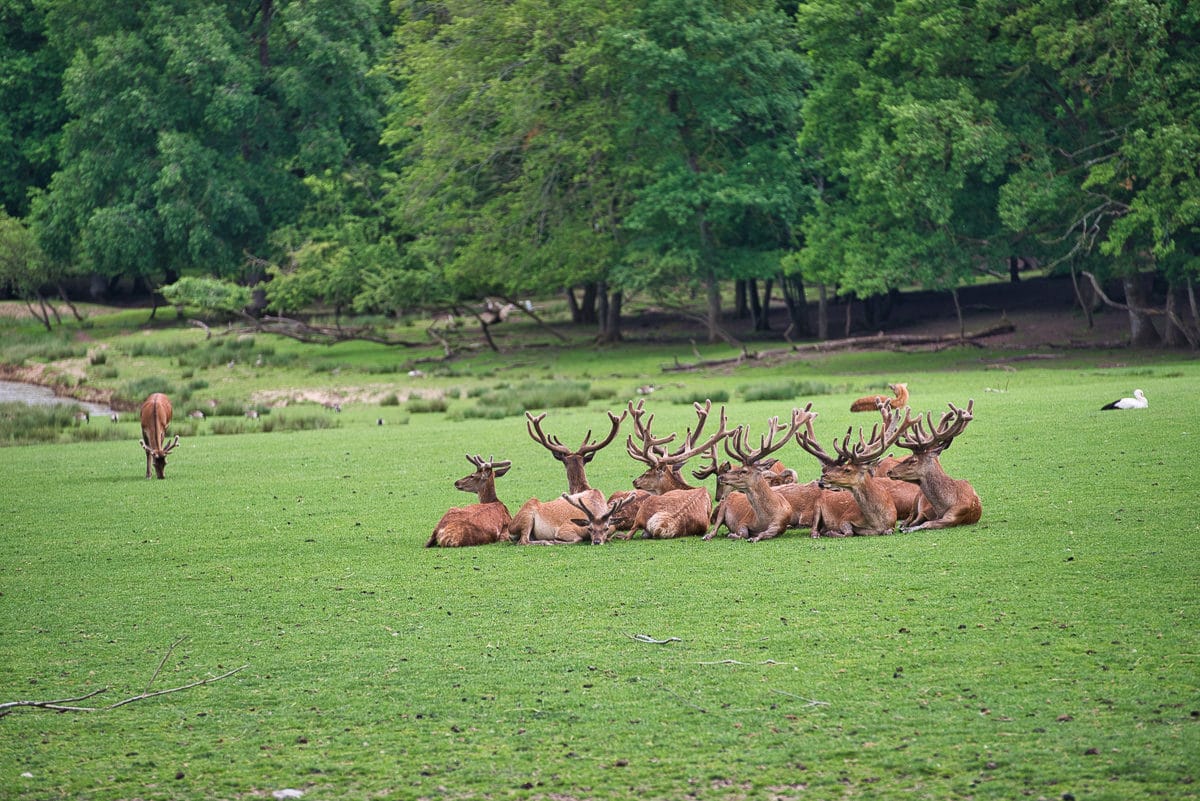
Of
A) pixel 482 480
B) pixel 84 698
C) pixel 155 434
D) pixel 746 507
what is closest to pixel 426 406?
pixel 155 434

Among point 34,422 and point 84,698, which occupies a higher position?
point 34,422

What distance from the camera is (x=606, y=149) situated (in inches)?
1388

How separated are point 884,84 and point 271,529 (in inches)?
801

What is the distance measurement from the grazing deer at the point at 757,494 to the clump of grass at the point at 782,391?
38.9 ft

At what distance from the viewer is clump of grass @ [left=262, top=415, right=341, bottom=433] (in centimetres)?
2370

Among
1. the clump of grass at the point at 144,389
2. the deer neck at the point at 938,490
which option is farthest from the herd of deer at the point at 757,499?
the clump of grass at the point at 144,389

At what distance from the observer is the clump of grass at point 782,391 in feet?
76.9

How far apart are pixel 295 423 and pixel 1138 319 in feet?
55.6

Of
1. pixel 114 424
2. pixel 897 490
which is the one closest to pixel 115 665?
pixel 897 490

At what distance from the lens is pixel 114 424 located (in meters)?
24.6

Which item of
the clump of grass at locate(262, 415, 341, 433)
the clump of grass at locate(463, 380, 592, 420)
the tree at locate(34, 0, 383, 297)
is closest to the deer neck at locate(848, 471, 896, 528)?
the clump of grass at locate(463, 380, 592, 420)

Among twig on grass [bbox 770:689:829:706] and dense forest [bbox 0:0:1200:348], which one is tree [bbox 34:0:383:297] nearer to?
dense forest [bbox 0:0:1200:348]

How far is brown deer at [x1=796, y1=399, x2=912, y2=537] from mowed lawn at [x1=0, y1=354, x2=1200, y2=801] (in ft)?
1.24

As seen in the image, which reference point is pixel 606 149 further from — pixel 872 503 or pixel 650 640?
pixel 650 640
